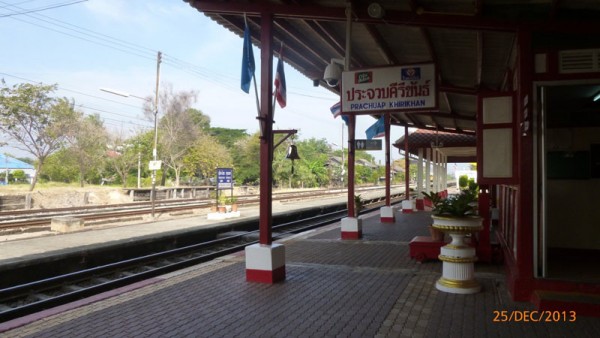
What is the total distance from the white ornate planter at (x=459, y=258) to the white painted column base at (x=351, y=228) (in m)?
4.80

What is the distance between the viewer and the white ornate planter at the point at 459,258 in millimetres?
5129

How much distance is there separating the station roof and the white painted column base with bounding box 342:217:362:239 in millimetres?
3251

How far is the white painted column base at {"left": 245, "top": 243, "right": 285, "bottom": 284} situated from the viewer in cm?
586

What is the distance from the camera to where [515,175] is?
4.83 metres

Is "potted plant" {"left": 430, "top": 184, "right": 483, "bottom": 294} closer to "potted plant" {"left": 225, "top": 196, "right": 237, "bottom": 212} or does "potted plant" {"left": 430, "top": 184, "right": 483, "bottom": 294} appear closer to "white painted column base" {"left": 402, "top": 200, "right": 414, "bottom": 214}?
"white painted column base" {"left": 402, "top": 200, "right": 414, "bottom": 214}

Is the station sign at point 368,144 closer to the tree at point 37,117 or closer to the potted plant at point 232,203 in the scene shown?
the potted plant at point 232,203

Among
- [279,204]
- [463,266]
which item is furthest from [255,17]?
[279,204]

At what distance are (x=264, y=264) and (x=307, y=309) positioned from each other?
1.34m

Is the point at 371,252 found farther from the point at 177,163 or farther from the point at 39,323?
the point at 177,163

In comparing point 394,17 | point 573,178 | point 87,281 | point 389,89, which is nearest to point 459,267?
point 573,178

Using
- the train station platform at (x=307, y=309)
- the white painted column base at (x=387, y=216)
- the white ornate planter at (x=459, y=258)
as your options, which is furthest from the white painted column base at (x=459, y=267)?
the white painted column base at (x=387, y=216)

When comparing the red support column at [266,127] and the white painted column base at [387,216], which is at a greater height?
the red support column at [266,127]
